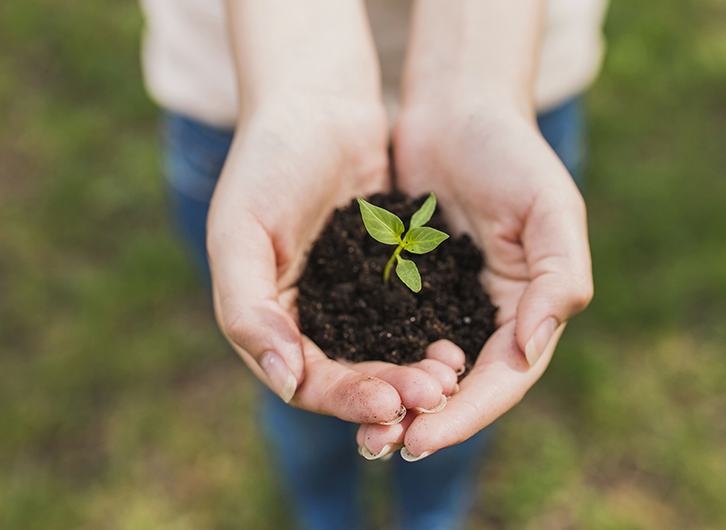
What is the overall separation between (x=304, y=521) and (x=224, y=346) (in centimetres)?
143

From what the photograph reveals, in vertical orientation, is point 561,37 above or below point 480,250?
above

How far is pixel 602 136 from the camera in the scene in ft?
17.9

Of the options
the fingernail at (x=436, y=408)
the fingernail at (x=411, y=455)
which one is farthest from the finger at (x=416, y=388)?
the fingernail at (x=411, y=455)

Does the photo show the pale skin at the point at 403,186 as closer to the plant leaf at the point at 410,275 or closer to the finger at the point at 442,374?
the finger at the point at 442,374

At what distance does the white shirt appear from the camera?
289cm

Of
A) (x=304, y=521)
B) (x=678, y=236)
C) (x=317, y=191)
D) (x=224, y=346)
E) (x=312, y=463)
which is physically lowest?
(x=304, y=521)

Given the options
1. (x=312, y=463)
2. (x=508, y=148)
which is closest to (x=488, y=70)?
(x=508, y=148)

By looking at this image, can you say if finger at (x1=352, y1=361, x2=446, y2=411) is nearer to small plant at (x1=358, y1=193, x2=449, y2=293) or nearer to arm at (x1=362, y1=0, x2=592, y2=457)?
arm at (x1=362, y1=0, x2=592, y2=457)

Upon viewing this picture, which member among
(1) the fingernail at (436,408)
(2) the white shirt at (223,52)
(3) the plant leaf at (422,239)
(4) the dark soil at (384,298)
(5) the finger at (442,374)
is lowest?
(4) the dark soil at (384,298)

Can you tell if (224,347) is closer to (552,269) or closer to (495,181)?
(495,181)

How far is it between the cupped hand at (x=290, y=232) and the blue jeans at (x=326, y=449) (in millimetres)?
809

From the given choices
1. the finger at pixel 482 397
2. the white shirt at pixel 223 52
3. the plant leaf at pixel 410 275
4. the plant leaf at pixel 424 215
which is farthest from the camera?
the white shirt at pixel 223 52

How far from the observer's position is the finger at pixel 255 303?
2057mm

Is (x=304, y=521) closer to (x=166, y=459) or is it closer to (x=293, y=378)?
(x=166, y=459)
